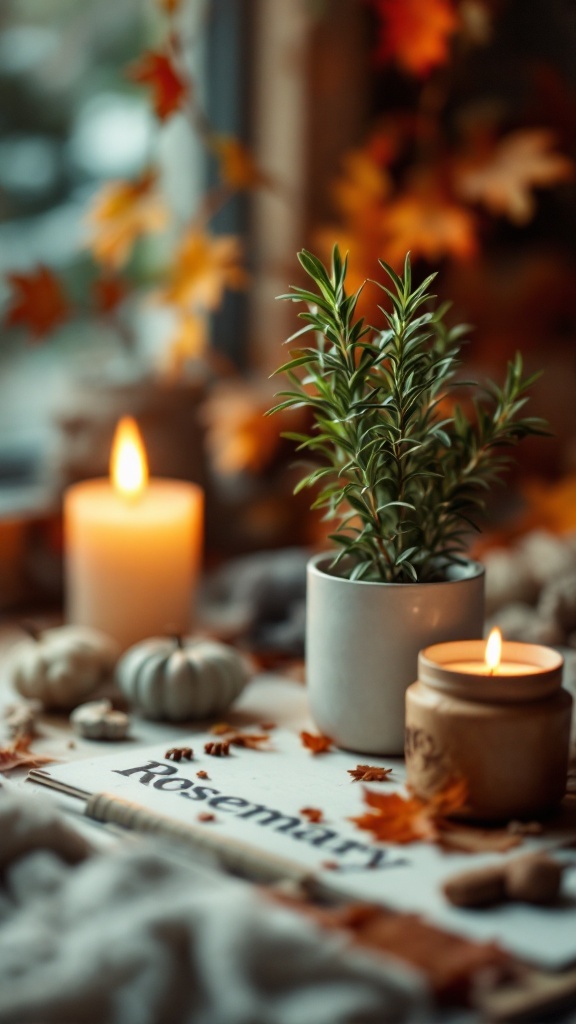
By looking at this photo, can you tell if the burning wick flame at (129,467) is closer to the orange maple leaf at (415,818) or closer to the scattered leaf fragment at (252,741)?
the scattered leaf fragment at (252,741)

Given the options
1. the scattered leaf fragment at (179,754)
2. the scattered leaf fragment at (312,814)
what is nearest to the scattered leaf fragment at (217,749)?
the scattered leaf fragment at (179,754)

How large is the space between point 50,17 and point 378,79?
44 cm

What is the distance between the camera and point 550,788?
698mm

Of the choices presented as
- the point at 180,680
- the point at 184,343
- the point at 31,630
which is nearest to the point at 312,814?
the point at 180,680

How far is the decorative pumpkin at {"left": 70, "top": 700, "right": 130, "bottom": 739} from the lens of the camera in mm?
863

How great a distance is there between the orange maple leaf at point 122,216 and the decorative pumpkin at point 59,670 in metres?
0.56

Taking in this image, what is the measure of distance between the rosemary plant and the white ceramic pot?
0.07 ft

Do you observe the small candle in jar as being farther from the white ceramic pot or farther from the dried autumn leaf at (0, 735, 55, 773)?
the dried autumn leaf at (0, 735, 55, 773)

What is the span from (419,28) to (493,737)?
92cm

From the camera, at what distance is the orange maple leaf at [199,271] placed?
4.55ft

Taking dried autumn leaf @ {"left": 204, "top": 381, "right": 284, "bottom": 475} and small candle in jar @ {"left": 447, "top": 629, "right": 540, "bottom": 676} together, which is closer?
small candle in jar @ {"left": 447, "top": 629, "right": 540, "bottom": 676}


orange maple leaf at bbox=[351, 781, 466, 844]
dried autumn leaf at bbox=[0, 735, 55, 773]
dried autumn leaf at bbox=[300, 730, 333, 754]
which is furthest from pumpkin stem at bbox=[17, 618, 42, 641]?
orange maple leaf at bbox=[351, 781, 466, 844]

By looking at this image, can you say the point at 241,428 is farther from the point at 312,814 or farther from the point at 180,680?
the point at 312,814

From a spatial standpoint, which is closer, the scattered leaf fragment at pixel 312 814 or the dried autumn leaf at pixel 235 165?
the scattered leaf fragment at pixel 312 814
